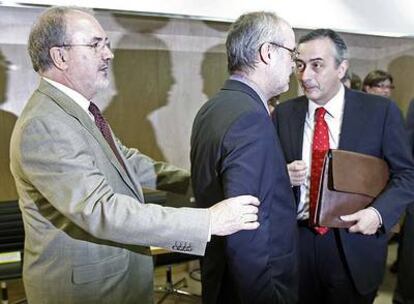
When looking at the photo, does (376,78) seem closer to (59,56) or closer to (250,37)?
(250,37)

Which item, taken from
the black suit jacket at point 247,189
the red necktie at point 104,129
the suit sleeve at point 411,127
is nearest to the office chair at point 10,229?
the red necktie at point 104,129

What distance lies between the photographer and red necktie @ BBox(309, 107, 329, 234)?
5.47 feet

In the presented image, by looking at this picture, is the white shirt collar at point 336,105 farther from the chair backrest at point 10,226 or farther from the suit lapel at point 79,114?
the chair backrest at point 10,226

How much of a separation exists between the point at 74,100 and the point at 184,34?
1770 mm

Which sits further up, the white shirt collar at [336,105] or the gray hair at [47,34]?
the gray hair at [47,34]

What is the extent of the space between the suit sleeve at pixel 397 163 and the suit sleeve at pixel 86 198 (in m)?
0.81

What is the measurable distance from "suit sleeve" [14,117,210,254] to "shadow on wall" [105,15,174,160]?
5.44 feet

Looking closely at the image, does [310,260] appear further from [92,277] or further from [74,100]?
[74,100]

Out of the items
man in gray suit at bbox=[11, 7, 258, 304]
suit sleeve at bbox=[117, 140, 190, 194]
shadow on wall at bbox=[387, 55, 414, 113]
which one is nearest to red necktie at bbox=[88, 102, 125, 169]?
man in gray suit at bbox=[11, 7, 258, 304]

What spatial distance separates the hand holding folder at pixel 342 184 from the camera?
1.54 m

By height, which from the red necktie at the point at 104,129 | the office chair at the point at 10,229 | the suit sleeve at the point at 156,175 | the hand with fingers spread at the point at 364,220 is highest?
the red necktie at the point at 104,129

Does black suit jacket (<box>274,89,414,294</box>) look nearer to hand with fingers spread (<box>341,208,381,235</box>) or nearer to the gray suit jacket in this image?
hand with fingers spread (<box>341,208,381,235</box>)

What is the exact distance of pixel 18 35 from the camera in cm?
245

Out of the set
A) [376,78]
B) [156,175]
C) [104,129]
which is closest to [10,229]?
[156,175]
